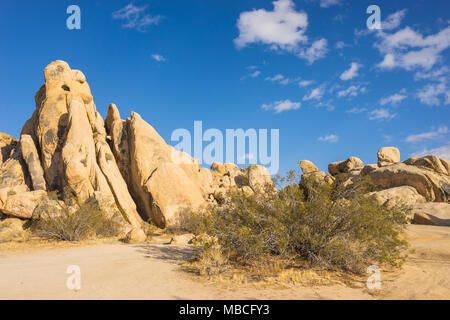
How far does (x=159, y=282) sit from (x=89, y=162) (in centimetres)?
1506

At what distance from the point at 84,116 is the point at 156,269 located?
1757cm

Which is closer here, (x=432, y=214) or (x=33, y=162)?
(x=432, y=214)

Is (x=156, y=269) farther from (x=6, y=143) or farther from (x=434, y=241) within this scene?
(x=6, y=143)

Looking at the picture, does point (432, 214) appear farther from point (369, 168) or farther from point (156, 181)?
point (156, 181)

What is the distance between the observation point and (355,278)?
6.52 metres

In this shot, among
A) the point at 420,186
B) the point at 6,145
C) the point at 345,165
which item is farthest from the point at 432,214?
the point at 6,145

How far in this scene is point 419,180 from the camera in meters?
22.5

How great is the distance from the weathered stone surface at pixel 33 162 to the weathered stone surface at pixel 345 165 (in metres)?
31.3

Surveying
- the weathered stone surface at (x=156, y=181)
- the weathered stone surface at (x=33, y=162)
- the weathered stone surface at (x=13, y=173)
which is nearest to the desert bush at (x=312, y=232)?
the weathered stone surface at (x=156, y=181)

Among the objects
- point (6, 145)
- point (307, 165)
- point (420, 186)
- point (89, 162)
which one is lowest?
point (420, 186)

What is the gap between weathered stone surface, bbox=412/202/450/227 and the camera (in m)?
15.3

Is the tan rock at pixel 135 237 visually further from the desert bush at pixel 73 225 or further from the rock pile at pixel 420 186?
the rock pile at pixel 420 186

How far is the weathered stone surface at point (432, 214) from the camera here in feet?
50.1
